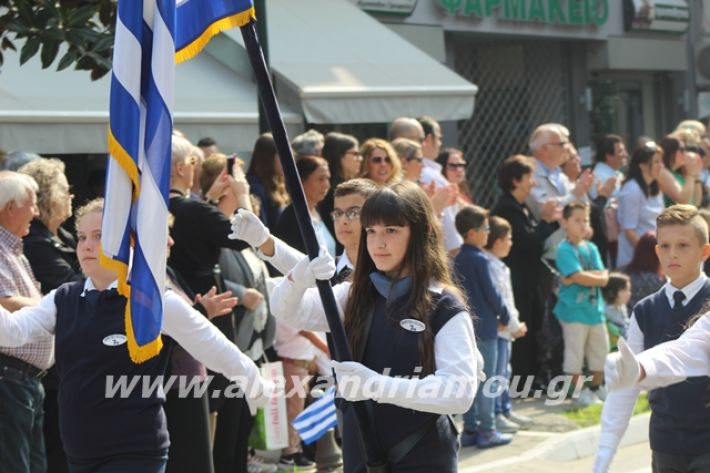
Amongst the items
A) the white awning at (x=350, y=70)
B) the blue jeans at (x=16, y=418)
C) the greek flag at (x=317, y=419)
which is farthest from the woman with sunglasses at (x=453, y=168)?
the blue jeans at (x=16, y=418)

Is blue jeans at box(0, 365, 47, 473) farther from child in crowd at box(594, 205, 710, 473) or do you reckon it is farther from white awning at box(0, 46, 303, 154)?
white awning at box(0, 46, 303, 154)

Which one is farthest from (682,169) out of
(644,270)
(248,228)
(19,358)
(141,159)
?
(141,159)

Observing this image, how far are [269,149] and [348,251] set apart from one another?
7.24 feet

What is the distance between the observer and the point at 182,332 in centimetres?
512

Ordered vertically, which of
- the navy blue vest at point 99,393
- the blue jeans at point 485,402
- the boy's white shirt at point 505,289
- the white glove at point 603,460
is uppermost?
the navy blue vest at point 99,393

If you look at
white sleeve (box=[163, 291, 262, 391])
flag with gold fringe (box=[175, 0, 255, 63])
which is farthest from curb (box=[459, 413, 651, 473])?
flag with gold fringe (box=[175, 0, 255, 63])

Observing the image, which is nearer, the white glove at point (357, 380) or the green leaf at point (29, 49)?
the white glove at point (357, 380)

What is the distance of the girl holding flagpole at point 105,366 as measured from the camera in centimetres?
500

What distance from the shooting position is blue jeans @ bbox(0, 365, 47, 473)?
5961 mm

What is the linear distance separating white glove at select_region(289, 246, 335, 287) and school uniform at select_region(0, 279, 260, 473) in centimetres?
87

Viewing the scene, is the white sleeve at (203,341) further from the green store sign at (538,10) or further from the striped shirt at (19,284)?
the green store sign at (538,10)

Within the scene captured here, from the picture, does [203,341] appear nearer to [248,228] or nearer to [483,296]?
[248,228]

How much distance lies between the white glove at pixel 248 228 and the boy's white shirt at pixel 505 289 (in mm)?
4347

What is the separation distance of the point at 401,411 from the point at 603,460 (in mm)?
807
